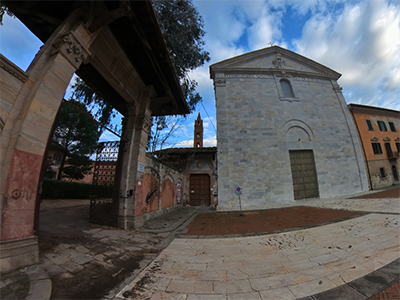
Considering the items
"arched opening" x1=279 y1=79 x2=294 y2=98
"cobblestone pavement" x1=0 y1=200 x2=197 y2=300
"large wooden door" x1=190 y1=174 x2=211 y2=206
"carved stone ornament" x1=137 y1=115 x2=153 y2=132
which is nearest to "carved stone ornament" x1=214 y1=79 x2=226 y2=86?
"arched opening" x1=279 y1=79 x2=294 y2=98

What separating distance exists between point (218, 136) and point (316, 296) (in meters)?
10.2

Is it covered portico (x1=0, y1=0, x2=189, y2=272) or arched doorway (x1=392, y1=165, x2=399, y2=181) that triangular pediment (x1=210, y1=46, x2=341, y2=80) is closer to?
covered portico (x1=0, y1=0, x2=189, y2=272)

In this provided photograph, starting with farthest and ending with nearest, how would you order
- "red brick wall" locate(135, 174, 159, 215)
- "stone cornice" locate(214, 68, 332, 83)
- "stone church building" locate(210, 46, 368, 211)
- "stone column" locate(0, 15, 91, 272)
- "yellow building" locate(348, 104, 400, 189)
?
"yellow building" locate(348, 104, 400, 189) → "stone cornice" locate(214, 68, 332, 83) → "stone church building" locate(210, 46, 368, 211) → "red brick wall" locate(135, 174, 159, 215) → "stone column" locate(0, 15, 91, 272)

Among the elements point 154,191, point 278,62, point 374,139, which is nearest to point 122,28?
point 154,191

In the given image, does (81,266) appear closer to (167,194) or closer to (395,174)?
(167,194)

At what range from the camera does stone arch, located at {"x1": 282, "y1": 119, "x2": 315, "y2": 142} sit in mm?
12414

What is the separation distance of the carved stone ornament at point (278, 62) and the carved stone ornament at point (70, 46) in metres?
15.4

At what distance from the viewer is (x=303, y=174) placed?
39.0 ft

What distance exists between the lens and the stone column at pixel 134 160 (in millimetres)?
5184

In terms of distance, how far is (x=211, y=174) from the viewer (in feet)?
47.3

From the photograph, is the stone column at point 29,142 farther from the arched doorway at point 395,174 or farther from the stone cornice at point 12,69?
the arched doorway at point 395,174

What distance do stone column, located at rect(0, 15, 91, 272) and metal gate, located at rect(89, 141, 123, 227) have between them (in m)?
2.95

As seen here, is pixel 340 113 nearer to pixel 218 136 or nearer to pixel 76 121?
pixel 218 136

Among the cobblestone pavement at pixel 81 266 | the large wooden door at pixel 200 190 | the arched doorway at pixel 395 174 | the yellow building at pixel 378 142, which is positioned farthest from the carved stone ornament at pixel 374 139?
the cobblestone pavement at pixel 81 266
